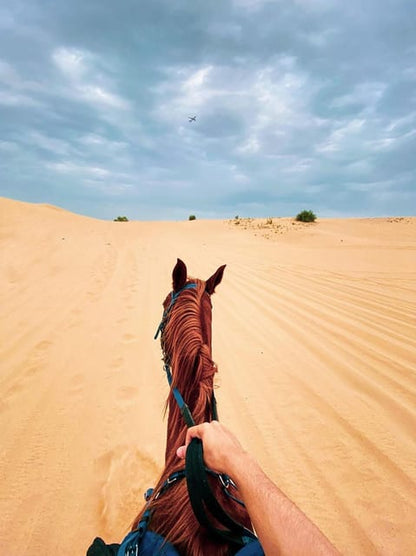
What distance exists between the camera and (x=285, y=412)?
3.02 metres

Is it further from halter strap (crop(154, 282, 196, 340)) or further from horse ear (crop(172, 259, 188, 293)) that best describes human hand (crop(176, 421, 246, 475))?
horse ear (crop(172, 259, 188, 293))

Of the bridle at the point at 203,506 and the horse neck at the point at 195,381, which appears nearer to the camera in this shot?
the bridle at the point at 203,506

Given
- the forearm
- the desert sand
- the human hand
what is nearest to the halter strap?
the human hand

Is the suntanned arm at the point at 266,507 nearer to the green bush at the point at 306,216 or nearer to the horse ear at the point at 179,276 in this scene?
the horse ear at the point at 179,276

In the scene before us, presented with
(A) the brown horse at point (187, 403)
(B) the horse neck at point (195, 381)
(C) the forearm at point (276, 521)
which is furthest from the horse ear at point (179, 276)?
(C) the forearm at point (276, 521)

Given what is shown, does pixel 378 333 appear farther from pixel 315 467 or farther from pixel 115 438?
pixel 115 438

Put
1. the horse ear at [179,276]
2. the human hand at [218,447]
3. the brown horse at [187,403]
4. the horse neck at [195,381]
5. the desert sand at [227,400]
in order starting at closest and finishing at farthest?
the human hand at [218,447]
the brown horse at [187,403]
the horse neck at [195,381]
the horse ear at [179,276]
the desert sand at [227,400]

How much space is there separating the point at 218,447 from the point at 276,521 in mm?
262

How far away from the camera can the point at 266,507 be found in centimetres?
76

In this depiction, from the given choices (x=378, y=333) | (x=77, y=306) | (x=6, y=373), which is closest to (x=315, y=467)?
(x=378, y=333)

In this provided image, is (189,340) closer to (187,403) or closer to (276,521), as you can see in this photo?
(187,403)

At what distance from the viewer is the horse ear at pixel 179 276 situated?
58.7 inches

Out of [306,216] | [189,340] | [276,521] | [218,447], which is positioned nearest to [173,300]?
[189,340]

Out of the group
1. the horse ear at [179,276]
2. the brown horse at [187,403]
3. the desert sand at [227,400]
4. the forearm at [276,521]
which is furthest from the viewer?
the desert sand at [227,400]
